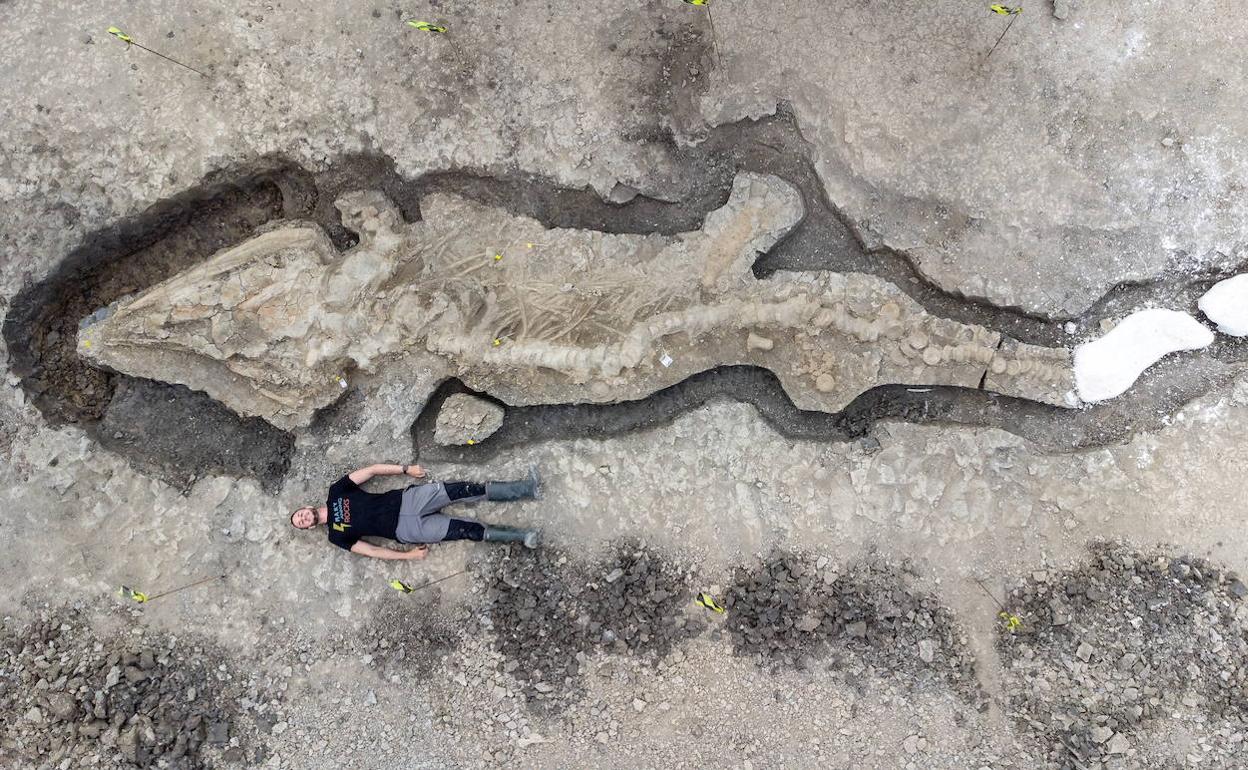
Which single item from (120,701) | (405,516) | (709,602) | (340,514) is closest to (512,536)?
(405,516)

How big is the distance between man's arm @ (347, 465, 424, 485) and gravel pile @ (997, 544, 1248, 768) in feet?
12.3

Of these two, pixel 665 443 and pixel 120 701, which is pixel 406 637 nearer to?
pixel 120 701

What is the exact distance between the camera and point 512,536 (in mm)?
4809

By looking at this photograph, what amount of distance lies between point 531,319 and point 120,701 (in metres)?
3.47

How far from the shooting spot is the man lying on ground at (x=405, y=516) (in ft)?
15.8

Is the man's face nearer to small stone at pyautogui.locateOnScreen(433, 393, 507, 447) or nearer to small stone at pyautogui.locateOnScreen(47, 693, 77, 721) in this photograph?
small stone at pyautogui.locateOnScreen(433, 393, 507, 447)

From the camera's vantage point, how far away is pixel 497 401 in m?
5.18

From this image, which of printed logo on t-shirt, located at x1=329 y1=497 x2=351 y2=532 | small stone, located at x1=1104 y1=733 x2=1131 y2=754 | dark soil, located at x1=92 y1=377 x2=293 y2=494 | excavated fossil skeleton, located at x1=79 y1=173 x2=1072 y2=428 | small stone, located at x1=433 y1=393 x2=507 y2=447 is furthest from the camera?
dark soil, located at x1=92 y1=377 x2=293 y2=494

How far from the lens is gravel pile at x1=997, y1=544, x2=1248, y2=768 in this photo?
4.49 m

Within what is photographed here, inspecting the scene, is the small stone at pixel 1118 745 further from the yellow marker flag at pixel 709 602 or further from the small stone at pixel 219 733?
the small stone at pixel 219 733

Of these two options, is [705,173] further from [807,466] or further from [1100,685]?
[1100,685]

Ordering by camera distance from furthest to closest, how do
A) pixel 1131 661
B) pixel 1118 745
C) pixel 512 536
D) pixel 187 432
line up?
pixel 187 432, pixel 512 536, pixel 1131 661, pixel 1118 745

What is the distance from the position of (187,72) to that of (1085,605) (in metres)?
6.54

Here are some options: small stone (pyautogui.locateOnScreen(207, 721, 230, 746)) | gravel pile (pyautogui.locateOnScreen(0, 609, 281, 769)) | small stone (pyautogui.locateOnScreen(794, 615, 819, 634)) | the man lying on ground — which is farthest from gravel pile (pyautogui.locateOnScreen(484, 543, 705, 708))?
small stone (pyautogui.locateOnScreen(207, 721, 230, 746))
